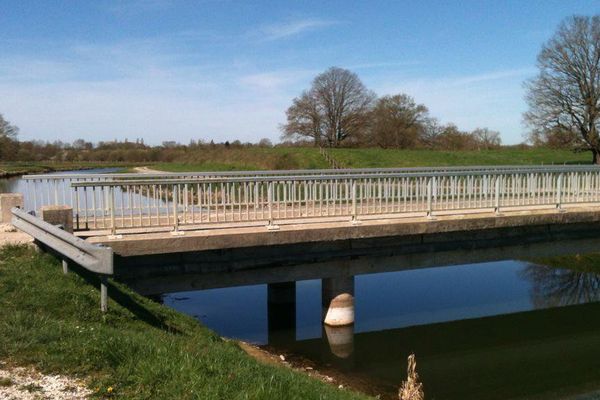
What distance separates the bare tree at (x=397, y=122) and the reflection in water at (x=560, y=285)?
43.0 metres

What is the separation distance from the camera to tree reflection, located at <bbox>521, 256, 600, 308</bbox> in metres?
15.9

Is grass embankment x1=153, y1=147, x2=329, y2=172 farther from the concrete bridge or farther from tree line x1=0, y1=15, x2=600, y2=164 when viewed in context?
the concrete bridge

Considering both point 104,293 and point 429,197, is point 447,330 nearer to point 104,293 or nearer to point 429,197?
point 429,197

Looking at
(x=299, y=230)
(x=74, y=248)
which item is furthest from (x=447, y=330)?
(x=74, y=248)

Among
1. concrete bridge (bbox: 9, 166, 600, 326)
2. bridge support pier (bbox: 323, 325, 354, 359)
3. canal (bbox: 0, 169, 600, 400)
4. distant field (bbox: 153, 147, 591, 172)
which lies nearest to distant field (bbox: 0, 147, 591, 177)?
distant field (bbox: 153, 147, 591, 172)

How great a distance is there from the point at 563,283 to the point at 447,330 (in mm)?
7010

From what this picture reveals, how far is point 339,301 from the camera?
40.1ft

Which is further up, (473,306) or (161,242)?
(161,242)

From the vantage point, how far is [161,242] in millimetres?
9992

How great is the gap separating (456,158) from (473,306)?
1274 inches

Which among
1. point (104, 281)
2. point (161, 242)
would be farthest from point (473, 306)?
point (104, 281)

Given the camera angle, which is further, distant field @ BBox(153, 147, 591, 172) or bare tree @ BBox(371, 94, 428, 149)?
bare tree @ BBox(371, 94, 428, 149)

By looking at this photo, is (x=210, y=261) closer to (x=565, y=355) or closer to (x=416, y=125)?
(x=565, y=355)

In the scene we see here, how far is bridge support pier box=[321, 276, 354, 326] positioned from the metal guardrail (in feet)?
18.2
